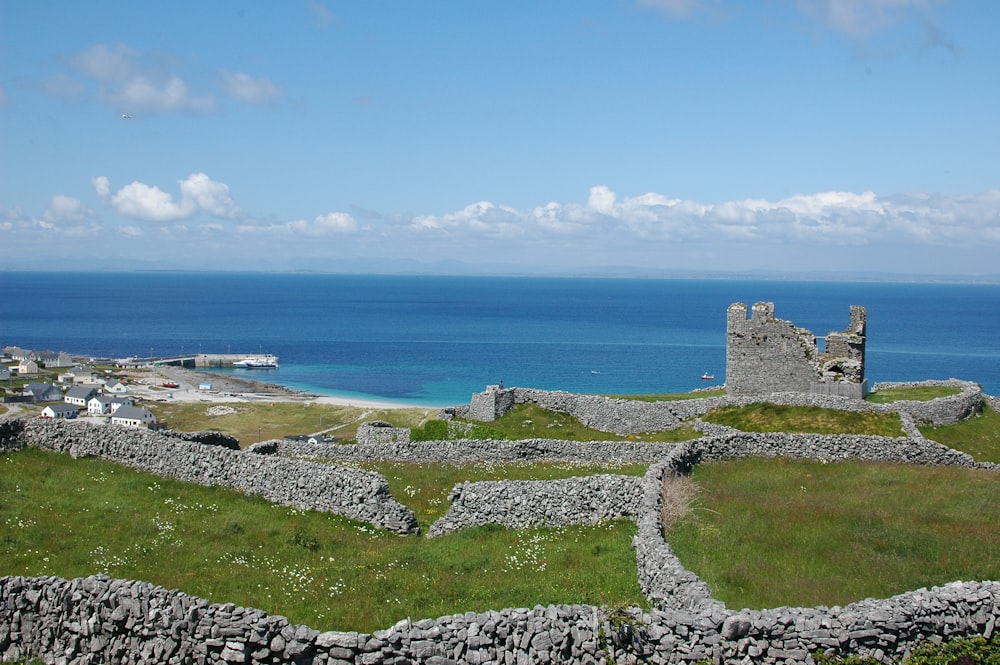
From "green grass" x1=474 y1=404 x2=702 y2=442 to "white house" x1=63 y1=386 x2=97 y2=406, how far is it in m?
73.3

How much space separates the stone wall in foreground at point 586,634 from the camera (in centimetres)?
1101

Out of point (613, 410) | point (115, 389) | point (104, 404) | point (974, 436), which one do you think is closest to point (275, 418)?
point (104, 404)

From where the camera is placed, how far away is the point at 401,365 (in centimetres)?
15738

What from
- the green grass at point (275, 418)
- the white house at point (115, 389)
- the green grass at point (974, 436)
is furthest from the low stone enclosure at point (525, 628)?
the white house at point (115, 389)

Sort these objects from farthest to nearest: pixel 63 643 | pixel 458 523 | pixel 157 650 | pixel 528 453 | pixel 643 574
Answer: pixel 528 453, pixel 458 523, pixel 643 574, pixel 63 643, pixel 157 650

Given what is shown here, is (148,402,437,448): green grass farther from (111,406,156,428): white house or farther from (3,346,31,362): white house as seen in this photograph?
(3,346,31,362): white house

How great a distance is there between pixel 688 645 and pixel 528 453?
63.2 ft

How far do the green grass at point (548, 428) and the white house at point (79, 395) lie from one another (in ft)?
241

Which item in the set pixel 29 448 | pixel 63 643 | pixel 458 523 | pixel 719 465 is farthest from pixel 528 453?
pixel 63 643

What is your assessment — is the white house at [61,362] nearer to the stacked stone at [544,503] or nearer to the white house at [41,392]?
the white house at [41,392]

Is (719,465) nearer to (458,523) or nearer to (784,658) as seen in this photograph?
(458,523)

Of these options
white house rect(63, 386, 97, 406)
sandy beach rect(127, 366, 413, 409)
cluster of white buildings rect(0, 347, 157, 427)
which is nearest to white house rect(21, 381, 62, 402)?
cluster of white buildings rect(0, 347, 157, 427)

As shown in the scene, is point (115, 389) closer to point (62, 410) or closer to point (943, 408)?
point (62, 410)

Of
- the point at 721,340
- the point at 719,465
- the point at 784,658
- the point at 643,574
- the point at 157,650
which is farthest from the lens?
the point at 721,340
